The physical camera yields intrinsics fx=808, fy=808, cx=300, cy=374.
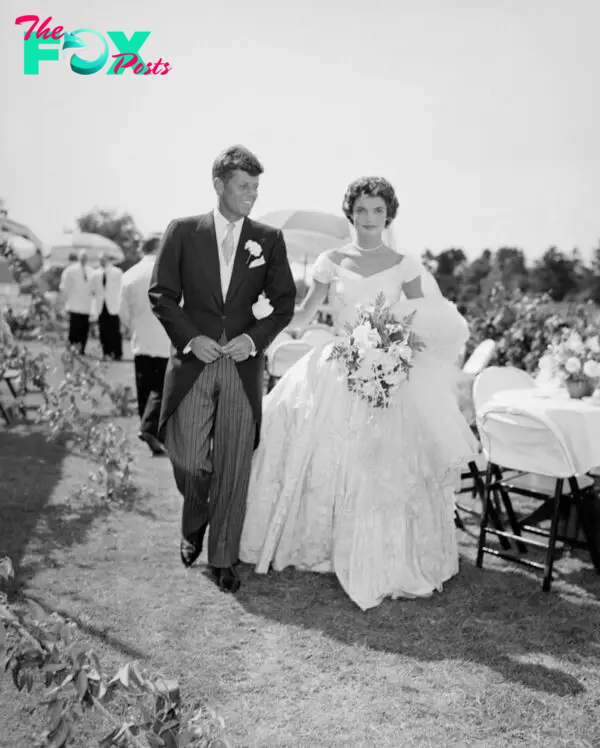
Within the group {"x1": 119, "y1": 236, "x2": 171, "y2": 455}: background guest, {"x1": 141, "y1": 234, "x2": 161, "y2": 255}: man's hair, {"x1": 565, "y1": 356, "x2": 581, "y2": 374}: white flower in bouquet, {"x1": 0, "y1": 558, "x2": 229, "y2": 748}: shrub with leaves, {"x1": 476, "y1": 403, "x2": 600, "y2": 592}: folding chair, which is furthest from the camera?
{"x1": 141, "y1": 234, "x2": 161, "y2": 255}: man's hair

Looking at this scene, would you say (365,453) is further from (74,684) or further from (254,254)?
(74,684)

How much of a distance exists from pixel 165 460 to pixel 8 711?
4.37 m

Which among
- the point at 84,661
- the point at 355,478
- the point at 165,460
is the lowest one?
the point at 165,460

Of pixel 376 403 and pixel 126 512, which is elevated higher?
pixel 376 403

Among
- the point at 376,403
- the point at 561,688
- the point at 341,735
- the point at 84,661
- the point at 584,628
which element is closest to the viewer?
the point at 84,661

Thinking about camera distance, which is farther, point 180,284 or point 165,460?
point 165,460

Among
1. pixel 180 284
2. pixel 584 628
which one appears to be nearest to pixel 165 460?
pixel 180 284

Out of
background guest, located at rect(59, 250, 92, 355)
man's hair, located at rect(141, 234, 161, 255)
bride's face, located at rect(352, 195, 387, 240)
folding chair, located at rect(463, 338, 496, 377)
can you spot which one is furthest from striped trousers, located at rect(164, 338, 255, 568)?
background guest, located at rect(59, 250, 92, 355)

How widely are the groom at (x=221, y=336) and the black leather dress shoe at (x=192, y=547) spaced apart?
19cm

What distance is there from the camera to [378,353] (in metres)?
4.01

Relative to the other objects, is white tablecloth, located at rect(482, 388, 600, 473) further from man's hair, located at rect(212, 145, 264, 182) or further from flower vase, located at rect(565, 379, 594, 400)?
man's hair, located at rect(212, 145, 264, 182)

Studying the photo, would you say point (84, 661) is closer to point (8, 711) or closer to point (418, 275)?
point (8, 711)

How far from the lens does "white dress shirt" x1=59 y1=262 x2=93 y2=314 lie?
14281 millimetres

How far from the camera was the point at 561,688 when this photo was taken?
3113mm
